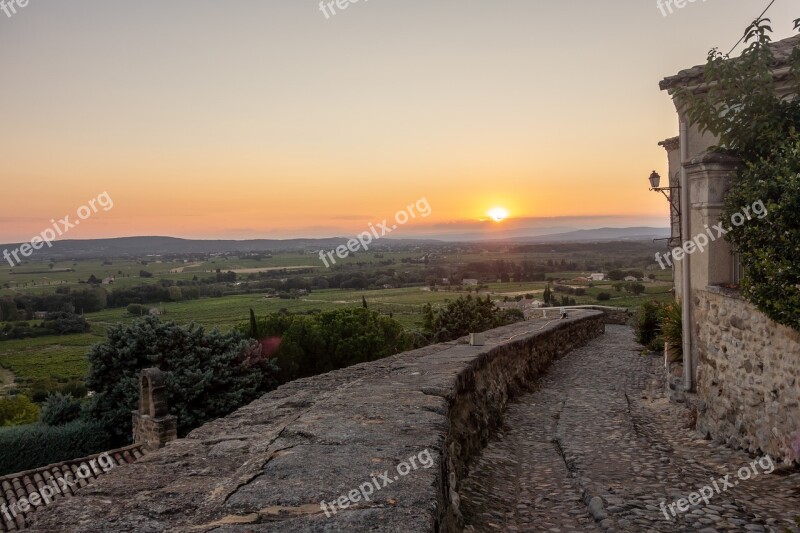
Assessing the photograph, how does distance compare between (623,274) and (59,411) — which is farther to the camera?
(623,274)

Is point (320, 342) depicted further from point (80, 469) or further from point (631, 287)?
point (631, 287)

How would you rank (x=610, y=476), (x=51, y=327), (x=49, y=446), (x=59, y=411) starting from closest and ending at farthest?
1. (x=610, y=476)
2. (x=49, y=446)
3. (x=59, y=411)
4. (x=51, y=327)

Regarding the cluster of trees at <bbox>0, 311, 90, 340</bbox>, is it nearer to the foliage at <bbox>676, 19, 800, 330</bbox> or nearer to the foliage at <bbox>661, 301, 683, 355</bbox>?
the foliage at <bbox>661, 301, 683, 355</bbox>

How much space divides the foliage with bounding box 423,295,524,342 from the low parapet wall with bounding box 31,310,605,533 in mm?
14180

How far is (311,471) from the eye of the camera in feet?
8.50

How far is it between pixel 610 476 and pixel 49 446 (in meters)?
16.0

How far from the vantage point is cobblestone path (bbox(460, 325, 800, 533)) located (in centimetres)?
371

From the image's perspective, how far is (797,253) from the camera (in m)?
4.29

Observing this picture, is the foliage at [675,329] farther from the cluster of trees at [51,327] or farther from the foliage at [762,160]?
the cluster of trees at [51,327]

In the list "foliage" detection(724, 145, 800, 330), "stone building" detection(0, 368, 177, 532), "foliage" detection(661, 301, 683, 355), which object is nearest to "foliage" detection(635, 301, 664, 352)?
"foliage" detection(661, 301, 683, 355)

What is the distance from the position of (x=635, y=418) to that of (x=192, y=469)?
575 cm

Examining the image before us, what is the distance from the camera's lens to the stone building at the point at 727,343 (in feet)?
15.0

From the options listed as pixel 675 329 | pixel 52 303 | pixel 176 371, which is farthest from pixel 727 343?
pixel 52 303

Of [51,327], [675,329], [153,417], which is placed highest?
[675,329]
